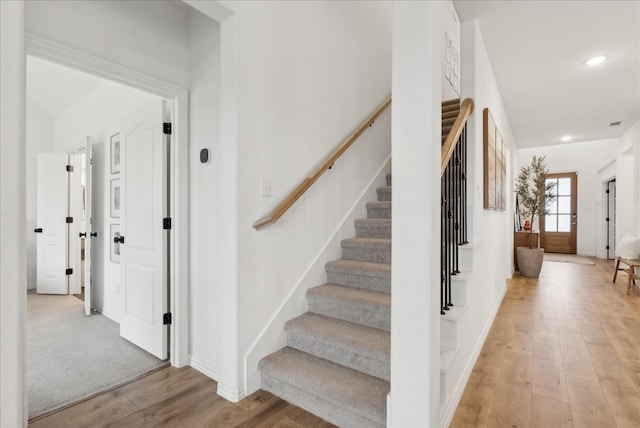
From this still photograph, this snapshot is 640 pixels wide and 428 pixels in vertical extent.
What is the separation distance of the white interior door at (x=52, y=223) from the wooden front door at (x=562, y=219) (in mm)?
10708

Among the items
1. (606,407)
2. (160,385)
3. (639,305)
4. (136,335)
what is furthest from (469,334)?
(639,305)

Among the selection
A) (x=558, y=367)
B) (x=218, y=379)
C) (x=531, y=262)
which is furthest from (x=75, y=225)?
(x=531, y=262)

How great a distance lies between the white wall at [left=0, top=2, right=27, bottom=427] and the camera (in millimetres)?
1004

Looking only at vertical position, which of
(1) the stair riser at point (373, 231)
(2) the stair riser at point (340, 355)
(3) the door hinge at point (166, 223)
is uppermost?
(3) the door hinge at point (166, 223)

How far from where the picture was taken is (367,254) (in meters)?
2.77

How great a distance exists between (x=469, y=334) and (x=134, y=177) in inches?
117

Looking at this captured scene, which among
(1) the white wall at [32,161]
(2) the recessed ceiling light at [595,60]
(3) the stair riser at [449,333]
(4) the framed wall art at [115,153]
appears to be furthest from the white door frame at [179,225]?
(2) the recessed ceiling light at [595,60]

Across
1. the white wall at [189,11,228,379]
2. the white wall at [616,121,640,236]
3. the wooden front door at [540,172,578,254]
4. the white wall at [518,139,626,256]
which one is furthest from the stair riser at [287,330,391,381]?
the white wall at [518,139,626,256]

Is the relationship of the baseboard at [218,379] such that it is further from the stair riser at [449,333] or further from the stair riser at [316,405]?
the stair riser at [449,333]

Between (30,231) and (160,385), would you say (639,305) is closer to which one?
(160,385)

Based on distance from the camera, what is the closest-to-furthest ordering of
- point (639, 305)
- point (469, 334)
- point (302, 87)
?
point (469, 334) < point (302, 87) < point (639, 305)

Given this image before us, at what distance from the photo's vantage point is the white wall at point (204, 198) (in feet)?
7.41

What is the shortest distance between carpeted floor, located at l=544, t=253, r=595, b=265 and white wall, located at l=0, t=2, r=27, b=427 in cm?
923

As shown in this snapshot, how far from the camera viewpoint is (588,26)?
2.83m
